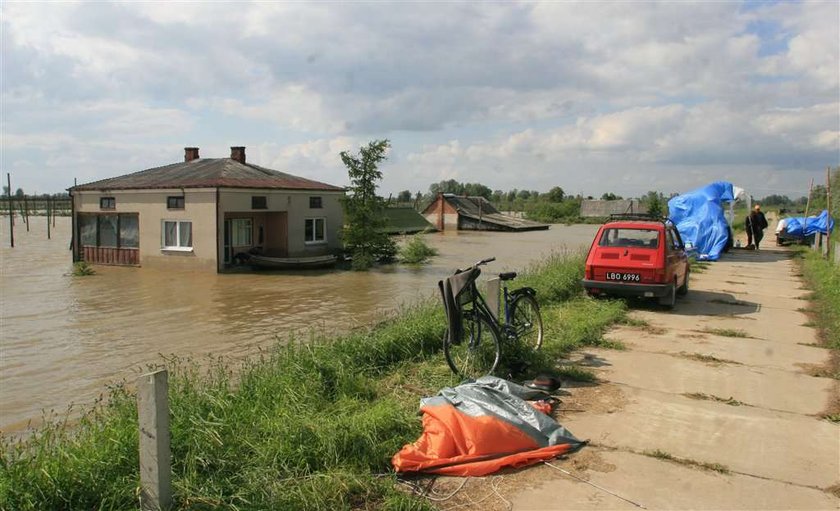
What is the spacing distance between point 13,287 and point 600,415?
72.3ft

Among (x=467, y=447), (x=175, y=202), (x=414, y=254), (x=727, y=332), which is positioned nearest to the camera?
(x=467, y=447)

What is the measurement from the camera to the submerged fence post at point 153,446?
364 cm

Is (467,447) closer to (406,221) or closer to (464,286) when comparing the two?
(464,286)

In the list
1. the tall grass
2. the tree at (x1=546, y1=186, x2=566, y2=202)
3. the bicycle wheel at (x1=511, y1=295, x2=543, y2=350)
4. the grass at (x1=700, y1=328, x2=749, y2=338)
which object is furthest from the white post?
the tree at (x1=546, y1=186, x2=566, y2=202)

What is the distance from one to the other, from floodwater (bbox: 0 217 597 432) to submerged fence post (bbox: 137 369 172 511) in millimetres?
5563

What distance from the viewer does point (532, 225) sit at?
208ft

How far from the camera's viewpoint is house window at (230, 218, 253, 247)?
2589cm

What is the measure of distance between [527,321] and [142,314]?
11630 mm

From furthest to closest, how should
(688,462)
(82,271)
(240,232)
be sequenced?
(240,232) < (82,271) < (688,462)

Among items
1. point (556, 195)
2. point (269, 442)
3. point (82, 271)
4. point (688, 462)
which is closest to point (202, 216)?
point (82, 271)

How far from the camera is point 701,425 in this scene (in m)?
5.84

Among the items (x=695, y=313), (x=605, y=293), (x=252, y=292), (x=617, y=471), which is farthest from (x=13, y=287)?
(x=617, y=471)

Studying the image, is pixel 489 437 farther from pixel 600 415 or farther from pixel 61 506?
pixel 61 506

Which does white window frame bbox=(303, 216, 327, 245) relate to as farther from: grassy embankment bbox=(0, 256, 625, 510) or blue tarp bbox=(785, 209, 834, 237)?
blue tarp bbox=(785, 209, 834, 237)
